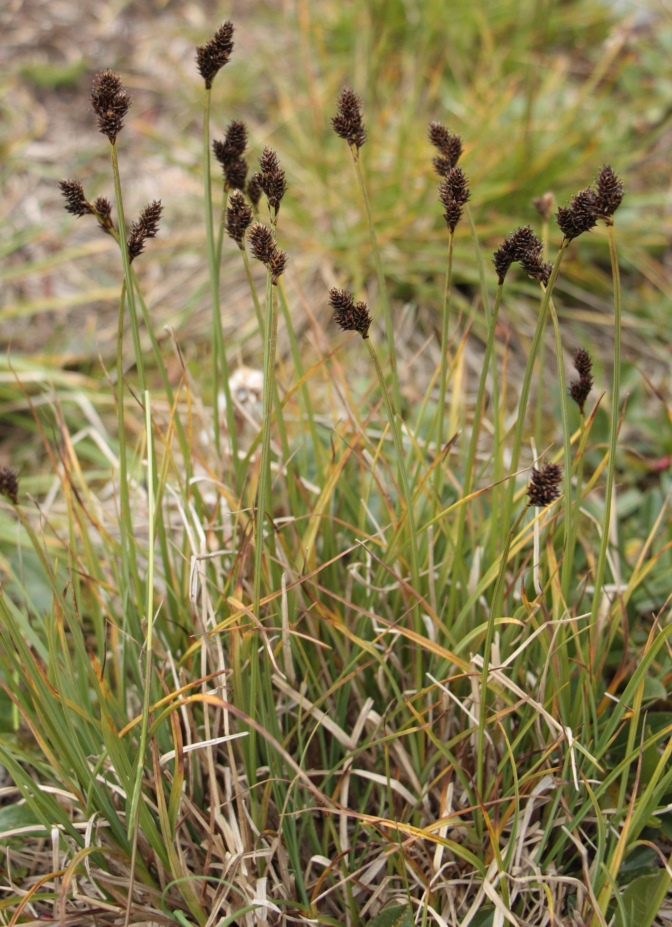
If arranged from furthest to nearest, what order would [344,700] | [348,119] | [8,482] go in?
[344,700] < [8,482] < [348,119]

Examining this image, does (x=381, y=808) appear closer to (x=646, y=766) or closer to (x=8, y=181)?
(x=646, y=766)

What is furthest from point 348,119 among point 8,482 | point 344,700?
point 344,700

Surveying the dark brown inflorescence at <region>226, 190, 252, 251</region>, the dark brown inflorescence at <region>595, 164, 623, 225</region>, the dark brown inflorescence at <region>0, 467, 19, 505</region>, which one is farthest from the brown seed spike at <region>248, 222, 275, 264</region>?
the dark brown inflorescence at <region>0, 467, 19, 505</region>

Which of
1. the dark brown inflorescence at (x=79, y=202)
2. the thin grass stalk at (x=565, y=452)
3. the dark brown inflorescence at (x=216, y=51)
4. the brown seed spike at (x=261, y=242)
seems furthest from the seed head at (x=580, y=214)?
the dark brown inflorescence at (x=79, y=202)

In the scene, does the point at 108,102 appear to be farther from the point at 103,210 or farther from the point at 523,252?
the point at 523,252

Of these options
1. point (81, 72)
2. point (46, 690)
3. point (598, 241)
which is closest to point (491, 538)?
point (46, 690)

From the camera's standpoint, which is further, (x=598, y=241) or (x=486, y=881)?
(x=598, y=241)
